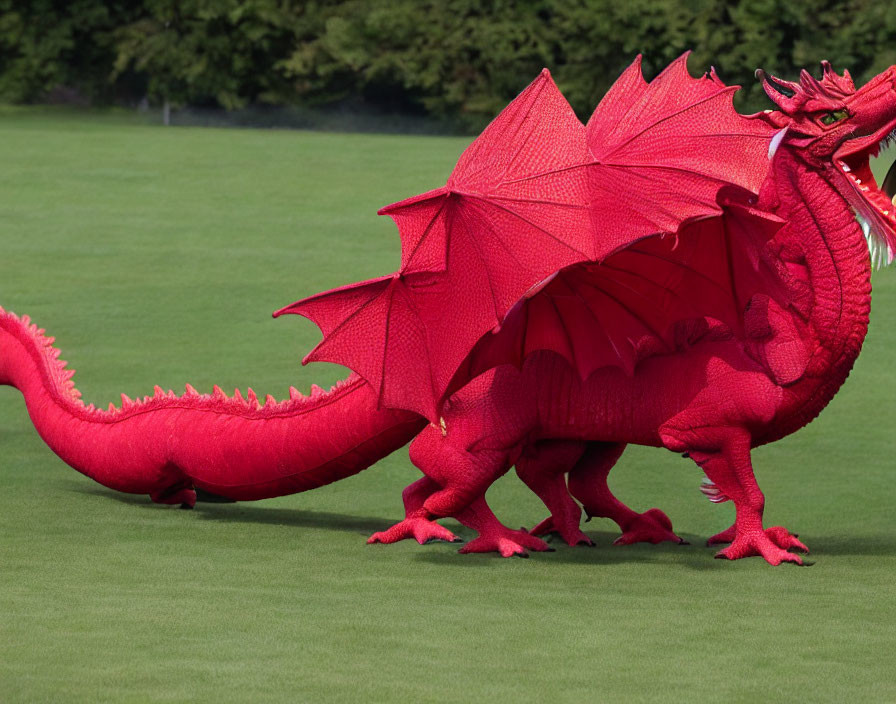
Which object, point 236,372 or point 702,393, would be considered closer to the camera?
point 702,393

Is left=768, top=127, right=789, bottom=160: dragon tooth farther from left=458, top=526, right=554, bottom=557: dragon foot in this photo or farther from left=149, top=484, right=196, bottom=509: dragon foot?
left=149, top=484, right=196, bottom=509: dragon foot

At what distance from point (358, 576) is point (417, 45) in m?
12.9

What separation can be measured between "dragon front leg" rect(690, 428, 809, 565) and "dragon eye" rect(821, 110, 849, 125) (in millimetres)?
965

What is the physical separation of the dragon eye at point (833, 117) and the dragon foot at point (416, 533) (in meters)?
1.71

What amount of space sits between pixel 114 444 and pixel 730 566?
2163 millimetres

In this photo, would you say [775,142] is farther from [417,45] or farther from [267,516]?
[417,45]

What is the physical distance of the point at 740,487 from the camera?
533 centimetres

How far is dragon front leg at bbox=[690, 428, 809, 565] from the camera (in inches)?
Result: 208

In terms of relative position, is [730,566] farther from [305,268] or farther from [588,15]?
[588,15]

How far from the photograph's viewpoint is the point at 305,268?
10492 mm

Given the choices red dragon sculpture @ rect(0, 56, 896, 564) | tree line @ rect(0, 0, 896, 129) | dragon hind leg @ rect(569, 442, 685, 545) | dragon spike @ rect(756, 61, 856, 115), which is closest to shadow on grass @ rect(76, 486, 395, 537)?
red dragon sculpture @ rect(0, 56, 896, 564)

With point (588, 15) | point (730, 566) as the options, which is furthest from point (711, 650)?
point (588, 15)

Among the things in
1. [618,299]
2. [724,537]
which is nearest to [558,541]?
[724,537]

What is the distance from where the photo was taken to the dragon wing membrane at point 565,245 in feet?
16.3
